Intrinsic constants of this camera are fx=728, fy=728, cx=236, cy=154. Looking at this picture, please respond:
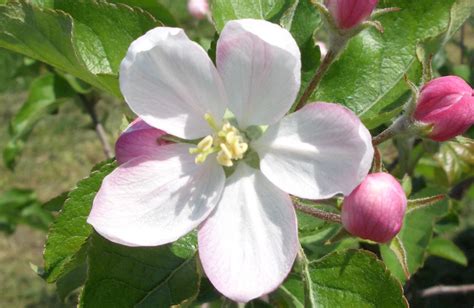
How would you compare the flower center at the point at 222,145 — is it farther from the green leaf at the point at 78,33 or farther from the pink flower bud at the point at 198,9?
the pink flower bud at the point at 198,9

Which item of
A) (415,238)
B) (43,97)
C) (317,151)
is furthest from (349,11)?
(43,97)

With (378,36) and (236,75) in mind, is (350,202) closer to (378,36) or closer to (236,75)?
(236,75)

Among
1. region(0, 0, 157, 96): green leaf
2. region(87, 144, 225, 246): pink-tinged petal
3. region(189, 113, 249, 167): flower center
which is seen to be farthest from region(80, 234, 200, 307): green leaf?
region(0, 0, 157, 96): green leaf

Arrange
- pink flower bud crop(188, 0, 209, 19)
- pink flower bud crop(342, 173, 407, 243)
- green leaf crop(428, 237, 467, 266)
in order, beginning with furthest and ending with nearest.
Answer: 1. pink flower bud crop(188, 0, 209, 19)
2. green leaf crop(428, 237, 467, 266)
3. pink flower bud crop(342, 173, 407, 243)

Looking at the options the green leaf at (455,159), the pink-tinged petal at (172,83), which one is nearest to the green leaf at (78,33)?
the pink-tinged petal at (172,83)

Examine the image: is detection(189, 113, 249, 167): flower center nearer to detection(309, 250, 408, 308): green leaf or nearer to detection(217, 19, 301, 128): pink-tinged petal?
detection(217, 19, 301, 128): pink-tinged petal
